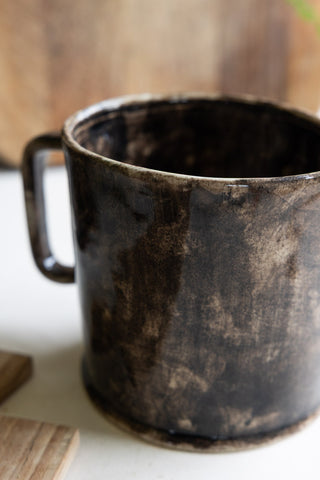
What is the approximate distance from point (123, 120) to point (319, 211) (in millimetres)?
215

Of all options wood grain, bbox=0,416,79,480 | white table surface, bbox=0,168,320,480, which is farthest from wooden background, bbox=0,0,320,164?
wood grain, bbox=0,416,79,480

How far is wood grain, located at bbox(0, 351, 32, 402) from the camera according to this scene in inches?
19.7

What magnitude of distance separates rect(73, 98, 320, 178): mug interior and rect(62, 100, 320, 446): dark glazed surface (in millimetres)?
20

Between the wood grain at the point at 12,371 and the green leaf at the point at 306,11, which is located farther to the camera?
the green leaf at the point at 306,11

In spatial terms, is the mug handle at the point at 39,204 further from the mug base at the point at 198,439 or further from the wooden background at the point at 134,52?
the wooden background at the point at 134,52

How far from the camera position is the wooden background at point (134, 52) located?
2.81ft

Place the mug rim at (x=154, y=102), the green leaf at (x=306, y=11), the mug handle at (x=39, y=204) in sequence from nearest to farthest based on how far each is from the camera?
the mug rim at (x=154, y=102)
the mug handle at (x=39, y=204)
the green leaf at (x=306, y=11)

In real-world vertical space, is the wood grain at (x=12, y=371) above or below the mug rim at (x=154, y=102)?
below

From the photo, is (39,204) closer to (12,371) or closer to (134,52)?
(12,371)

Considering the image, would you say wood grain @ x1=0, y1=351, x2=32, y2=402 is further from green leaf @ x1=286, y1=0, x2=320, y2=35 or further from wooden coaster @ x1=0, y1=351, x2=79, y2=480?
green leaf @ x1=286, y1=0, x2=320, y2=35

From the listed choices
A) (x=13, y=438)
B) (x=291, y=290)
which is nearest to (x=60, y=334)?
(x=13, y=438)

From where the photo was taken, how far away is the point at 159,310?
0.41m

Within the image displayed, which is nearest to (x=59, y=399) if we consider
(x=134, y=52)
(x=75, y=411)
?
(x=75, y=411)

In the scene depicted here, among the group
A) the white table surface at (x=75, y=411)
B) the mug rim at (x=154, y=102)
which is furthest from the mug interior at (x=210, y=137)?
the white table surface at (x=75, y=411)
